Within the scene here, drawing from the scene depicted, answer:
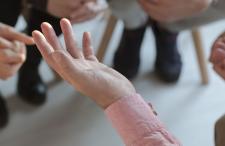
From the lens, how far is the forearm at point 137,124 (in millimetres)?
669

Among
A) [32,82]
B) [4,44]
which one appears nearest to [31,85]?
[32,82]

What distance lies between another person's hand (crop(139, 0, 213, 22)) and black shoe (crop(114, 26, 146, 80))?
0.85 ft

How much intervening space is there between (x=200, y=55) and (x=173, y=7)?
1.30 feet

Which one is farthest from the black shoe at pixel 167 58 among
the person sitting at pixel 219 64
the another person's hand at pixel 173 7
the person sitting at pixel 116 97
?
the person sitting at pixel 116 97

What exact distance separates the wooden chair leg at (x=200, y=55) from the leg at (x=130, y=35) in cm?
18

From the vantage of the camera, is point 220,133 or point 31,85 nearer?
point 220,133

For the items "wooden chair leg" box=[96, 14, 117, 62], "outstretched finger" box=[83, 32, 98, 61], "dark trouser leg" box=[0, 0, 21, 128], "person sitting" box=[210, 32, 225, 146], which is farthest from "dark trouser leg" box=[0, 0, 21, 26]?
"person sitting" box=[210, 32, 225, 146]

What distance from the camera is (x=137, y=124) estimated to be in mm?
678

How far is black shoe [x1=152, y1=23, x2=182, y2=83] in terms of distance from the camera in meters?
1.41

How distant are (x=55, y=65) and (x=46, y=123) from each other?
66cm

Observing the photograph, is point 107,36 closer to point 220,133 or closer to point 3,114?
point 3,114

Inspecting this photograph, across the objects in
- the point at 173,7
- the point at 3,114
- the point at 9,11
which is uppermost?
the point at 173,7

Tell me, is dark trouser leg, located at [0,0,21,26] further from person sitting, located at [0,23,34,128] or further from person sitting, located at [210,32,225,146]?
person sitting, located at [210,32,225,146]

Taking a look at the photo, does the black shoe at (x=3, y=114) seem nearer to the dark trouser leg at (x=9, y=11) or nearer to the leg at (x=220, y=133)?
the dark trouser leg at (x=9, y=11)
